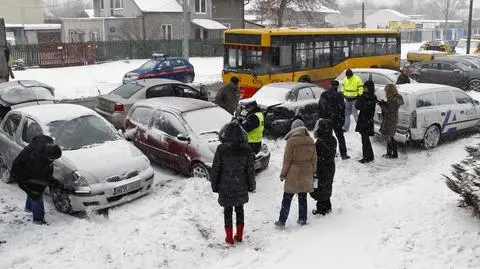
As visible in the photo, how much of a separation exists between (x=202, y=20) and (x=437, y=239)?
45099 millimetres

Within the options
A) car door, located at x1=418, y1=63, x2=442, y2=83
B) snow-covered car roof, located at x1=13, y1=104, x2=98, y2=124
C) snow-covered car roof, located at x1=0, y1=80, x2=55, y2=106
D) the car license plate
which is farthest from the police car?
the car license plate

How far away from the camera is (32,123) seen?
956 cm

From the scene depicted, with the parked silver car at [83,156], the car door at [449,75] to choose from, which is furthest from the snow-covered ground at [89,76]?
the parked silver car at [83,156]

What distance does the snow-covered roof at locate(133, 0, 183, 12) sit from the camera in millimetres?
45662

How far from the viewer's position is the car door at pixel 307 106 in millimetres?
13617

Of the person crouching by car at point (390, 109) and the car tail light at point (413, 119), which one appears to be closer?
the person crouching by car at point (390, 109)

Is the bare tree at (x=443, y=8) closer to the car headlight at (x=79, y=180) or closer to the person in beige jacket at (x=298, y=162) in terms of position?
the person in beige jacket at (x=298, y=162)

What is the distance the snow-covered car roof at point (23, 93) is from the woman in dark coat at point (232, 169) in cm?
960

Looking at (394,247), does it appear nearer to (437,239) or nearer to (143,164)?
(437,239)

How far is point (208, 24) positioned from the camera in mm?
48406

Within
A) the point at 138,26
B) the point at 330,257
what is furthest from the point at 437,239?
the point at 138,26

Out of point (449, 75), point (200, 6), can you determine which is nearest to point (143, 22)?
point (200, 6)

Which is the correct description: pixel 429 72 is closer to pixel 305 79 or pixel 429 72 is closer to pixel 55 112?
pixel 305 79

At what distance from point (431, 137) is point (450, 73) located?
35.7 ft
